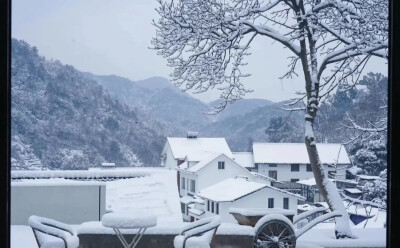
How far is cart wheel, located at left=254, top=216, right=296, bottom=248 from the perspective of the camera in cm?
281

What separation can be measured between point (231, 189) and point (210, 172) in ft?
1.28

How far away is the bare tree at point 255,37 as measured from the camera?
4.61m

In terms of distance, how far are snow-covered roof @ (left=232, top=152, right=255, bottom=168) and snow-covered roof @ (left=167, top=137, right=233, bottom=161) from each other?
8 cm

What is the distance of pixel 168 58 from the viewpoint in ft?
15.5

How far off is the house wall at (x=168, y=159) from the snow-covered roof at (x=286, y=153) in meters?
1.03

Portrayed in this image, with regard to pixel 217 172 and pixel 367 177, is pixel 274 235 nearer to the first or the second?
pixel 367 177

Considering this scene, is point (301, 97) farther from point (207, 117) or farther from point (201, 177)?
point (201, 177)

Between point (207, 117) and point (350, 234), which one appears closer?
point (350, 234)

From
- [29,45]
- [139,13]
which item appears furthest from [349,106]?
[29,45]

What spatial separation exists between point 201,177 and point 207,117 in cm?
101

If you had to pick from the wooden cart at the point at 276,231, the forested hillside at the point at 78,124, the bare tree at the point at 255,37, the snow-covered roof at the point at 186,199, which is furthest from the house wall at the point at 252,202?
the wooden cart at the point at 276,231

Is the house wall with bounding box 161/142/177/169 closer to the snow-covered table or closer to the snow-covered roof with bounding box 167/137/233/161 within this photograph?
the snow-covered roof with bounding box 167/137/233/161

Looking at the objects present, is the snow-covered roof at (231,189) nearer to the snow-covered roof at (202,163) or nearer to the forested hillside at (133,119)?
the snow-covered roof at (202,163)

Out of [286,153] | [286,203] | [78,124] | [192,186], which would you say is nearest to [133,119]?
[78,124]
